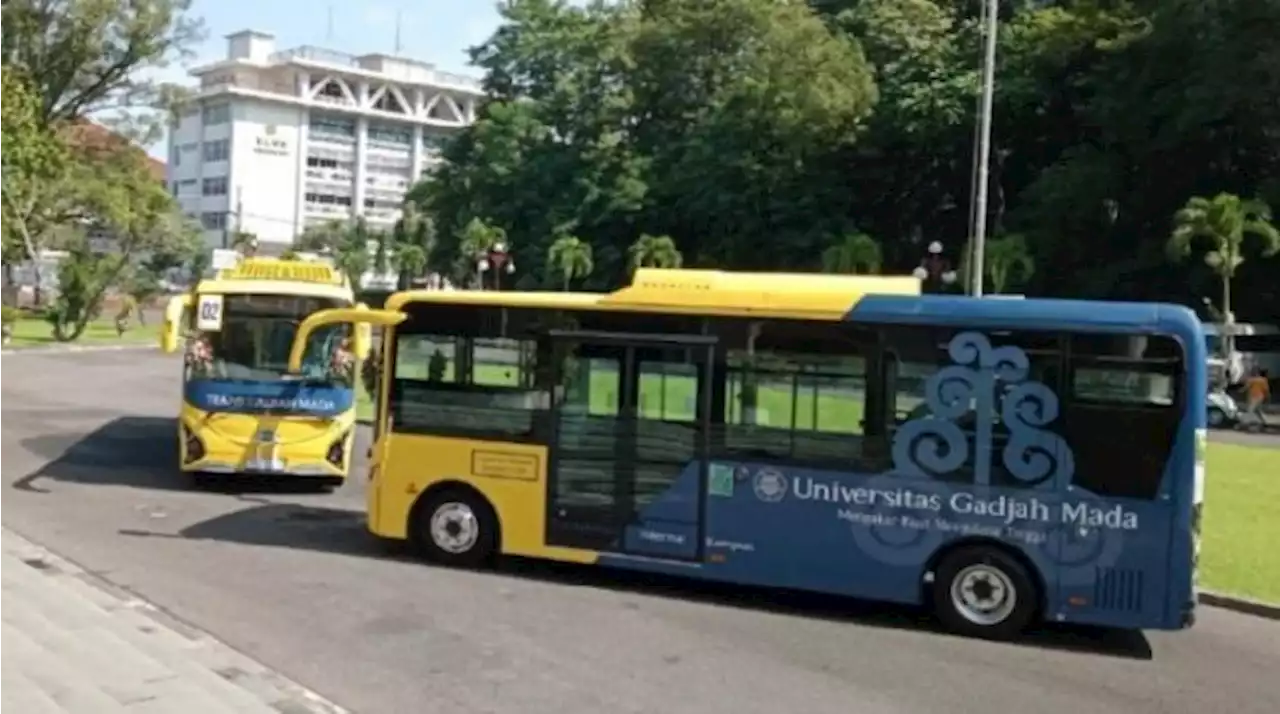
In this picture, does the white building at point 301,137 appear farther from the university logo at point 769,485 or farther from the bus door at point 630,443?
the university logo at point 769,485

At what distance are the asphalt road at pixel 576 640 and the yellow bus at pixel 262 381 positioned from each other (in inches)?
63.2

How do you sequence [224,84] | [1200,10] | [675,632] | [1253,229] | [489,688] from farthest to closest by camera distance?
1. [224,84]
2. [1200,10]
3. [1253,229]
4. [675,632]
5. [489,688]

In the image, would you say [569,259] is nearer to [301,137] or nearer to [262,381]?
[262,381]

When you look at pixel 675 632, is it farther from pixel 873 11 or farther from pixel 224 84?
Result: pixel 224 84

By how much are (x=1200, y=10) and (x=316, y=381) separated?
37718mm

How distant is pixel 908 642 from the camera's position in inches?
423

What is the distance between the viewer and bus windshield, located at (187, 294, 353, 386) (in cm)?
1716

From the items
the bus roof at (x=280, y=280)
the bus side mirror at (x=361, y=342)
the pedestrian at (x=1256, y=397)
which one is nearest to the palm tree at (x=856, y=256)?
the pedestrian at (x=1256, y=397)

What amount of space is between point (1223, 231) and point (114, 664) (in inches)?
1551

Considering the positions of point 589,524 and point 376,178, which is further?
point 376,178

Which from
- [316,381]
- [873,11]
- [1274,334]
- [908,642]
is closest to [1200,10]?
[1274,334]

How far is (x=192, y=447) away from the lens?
17.0 meters

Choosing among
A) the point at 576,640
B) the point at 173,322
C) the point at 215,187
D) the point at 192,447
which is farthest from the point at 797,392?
the point at 215,187

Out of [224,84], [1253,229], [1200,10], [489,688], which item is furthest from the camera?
[224,84]
